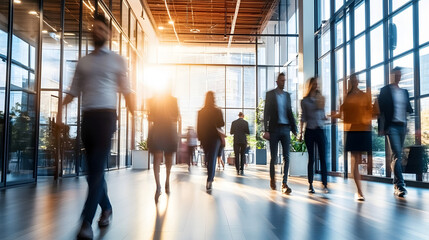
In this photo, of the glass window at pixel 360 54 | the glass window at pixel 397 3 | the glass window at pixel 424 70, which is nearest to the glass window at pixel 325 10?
the glass window at pixel 360 54

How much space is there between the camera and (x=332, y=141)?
10.3m

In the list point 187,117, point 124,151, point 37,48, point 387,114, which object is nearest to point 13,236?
point 387,114

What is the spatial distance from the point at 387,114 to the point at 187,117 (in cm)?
1452

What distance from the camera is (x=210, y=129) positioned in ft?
19.2

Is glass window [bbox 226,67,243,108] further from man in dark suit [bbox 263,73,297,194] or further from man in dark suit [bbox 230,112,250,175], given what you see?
man in dark suit [bbox 263,73,297,194]

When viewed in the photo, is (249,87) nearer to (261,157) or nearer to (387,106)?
(261,157)

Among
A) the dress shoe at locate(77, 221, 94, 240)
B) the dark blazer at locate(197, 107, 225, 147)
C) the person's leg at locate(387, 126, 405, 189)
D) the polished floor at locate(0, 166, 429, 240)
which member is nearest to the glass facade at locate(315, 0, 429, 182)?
the person's leg at locate(387, 126, 405, 189)

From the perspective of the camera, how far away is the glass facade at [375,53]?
6.75m

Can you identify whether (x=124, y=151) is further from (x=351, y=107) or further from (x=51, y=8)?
(x=351, y=107)

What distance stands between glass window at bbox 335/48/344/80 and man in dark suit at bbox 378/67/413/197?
472 cm

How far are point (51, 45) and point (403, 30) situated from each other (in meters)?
6.39

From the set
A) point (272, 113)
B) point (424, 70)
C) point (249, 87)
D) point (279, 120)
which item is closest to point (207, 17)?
point (249, 87)

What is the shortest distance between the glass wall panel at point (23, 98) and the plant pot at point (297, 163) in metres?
5.35

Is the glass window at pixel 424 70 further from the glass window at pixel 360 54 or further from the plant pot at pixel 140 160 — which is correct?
the plant pot at pixel 140 160
